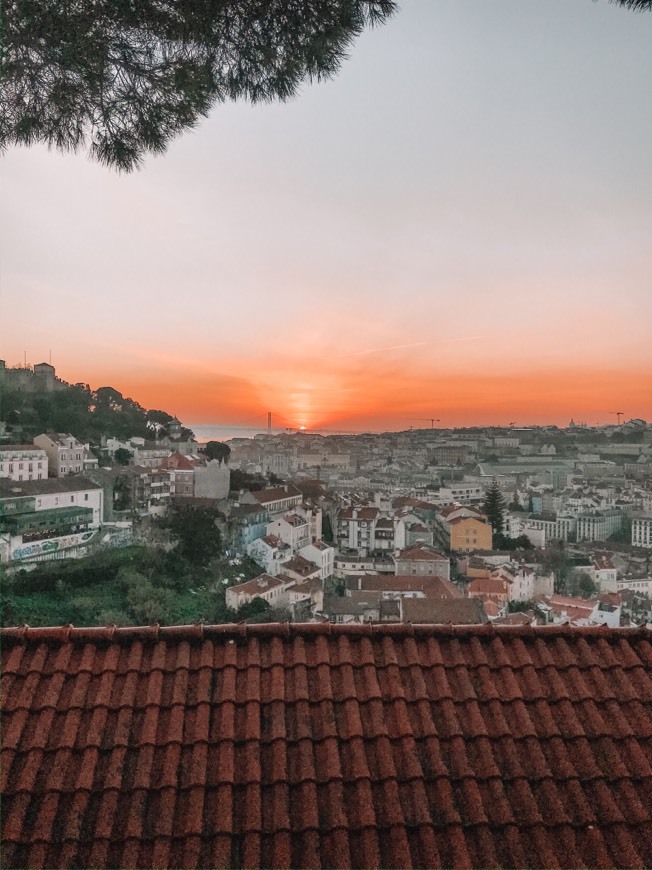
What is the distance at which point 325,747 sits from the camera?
1106 millimetres

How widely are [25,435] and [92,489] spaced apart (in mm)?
2084

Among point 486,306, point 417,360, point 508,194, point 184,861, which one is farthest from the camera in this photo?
point 417,360

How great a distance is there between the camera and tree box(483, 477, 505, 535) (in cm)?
1758

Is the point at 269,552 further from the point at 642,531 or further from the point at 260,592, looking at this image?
the point at 642,531

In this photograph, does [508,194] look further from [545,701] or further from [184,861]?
[184,861]

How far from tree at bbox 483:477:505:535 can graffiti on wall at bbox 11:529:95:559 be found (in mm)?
11888

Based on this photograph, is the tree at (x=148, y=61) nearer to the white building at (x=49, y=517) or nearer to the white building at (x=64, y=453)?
the white building at (x=49, y=517)

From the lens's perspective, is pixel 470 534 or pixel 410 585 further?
pixel 470 534

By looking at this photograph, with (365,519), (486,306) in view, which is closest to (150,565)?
(365,519)

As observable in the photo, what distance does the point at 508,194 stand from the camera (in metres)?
4.76

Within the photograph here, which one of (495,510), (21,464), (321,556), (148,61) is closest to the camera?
(148,61)

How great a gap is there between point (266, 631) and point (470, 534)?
52.5 feet

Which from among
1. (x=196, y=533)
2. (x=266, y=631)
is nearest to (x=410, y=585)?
(x=196, y=533)

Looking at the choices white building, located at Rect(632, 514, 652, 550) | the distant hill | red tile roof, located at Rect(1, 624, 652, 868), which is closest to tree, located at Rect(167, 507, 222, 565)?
the distant hill
